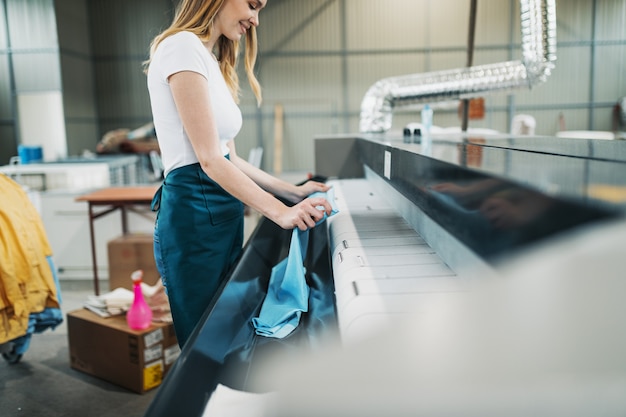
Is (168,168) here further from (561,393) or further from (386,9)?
(386,9)

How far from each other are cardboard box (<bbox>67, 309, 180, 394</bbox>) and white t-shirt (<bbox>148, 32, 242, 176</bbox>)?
1241 millimetres

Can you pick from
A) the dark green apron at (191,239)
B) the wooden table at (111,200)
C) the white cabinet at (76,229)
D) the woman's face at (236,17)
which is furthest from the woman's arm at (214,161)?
the white cabinet at (76,229)

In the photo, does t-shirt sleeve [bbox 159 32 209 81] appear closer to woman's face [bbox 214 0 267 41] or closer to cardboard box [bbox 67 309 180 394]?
woman's face [bbox 214 0 267 41]

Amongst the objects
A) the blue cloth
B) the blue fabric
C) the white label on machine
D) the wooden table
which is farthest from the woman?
the wooden table

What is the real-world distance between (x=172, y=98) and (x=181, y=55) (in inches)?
5.0

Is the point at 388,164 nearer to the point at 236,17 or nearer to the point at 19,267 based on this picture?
the point at 236,17

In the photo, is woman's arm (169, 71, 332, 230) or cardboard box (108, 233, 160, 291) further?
cardboard box (108, 233, 160, 291)

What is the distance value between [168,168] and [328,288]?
0.54m

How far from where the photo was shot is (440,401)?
21.6 inches

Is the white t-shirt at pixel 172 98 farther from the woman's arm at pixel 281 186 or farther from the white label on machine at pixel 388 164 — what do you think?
the white label on machine at pixel 388 164

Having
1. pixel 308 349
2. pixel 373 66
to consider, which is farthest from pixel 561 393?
pixel 373 66

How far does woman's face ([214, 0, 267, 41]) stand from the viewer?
1.39 meters

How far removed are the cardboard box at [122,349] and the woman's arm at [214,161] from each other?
1346mm

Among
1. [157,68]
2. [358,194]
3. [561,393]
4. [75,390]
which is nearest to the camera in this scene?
[561,393]
